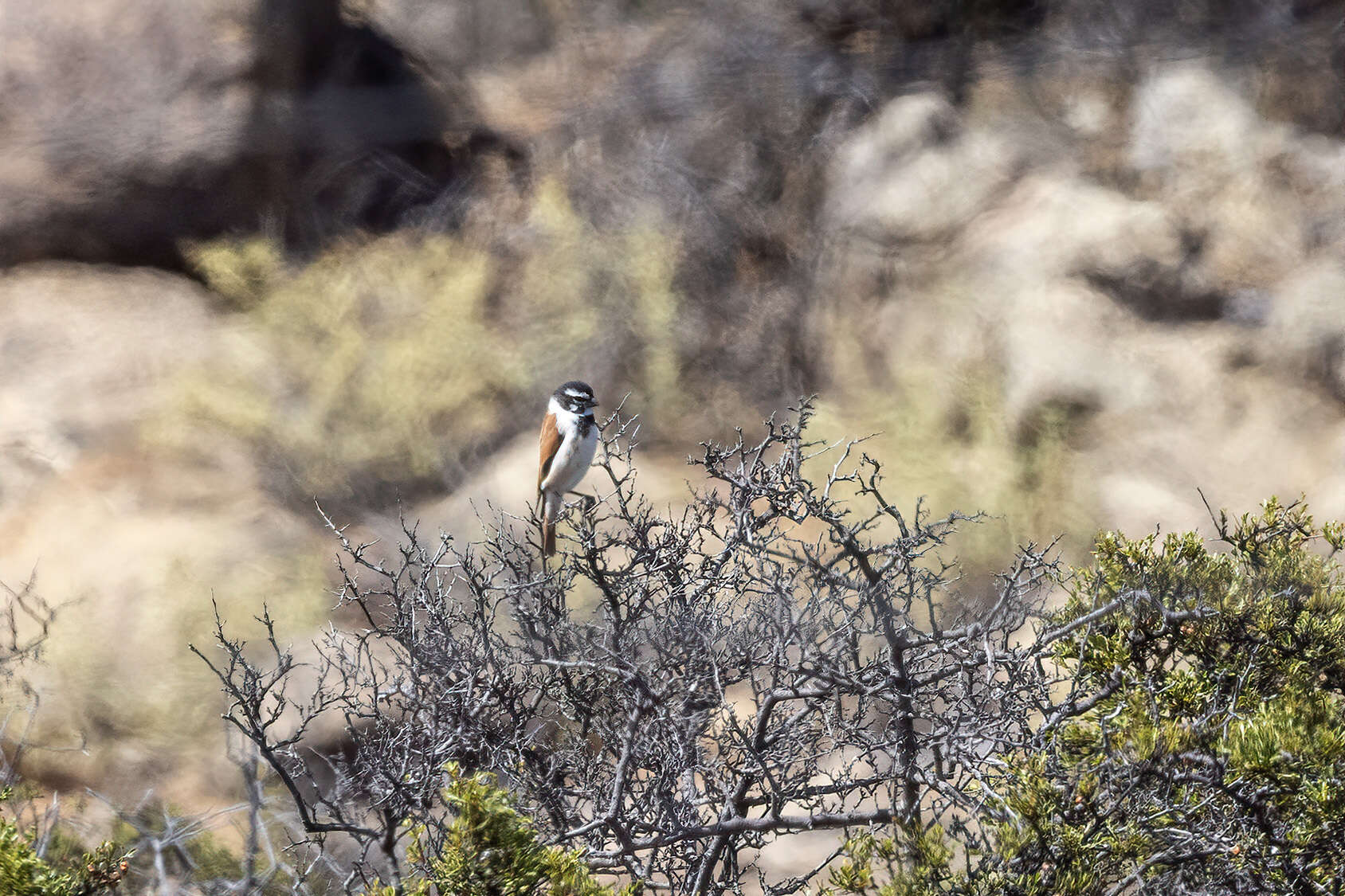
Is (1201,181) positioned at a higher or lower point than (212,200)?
lower

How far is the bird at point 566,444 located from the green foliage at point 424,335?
1401mm

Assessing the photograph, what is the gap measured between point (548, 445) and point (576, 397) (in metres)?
0.16

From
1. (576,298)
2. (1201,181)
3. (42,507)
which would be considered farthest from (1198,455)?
(42,507)

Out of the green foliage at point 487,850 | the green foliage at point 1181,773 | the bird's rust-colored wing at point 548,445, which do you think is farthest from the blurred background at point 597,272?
the green foliage at point 487,850

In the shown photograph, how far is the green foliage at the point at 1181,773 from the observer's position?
0.88 meters

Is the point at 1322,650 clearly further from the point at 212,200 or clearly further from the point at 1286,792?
the point at 212,200

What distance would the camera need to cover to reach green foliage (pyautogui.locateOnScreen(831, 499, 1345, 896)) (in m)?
0.88

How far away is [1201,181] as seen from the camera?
3529mm

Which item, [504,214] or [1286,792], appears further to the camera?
[504,214]

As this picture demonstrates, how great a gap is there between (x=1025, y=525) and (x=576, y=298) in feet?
6.23

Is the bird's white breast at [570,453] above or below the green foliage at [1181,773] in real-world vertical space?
above

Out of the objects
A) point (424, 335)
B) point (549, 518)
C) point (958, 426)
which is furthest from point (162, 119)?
point (958, 426)

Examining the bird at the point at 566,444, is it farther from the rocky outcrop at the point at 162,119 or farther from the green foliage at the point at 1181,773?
the rocky outcrop at the point at 162,119

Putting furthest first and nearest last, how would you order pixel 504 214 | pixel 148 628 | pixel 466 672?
pixel 504 214 → pixel 148 628 → pixel 466 672
